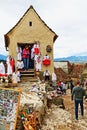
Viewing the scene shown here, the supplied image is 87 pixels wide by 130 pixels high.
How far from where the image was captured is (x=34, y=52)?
2703 cm

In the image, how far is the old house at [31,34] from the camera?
89.9 ft

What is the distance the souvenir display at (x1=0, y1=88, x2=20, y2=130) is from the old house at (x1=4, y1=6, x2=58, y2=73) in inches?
477

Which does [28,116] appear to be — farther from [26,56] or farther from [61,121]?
[26,56]

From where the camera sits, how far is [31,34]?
27.5 metres

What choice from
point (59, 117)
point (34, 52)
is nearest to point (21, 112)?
point (59, 117)

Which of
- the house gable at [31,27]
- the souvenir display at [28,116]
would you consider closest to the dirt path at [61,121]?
the souvenir display at [28,116]

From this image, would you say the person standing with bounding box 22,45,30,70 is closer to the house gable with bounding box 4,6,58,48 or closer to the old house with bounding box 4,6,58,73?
the old house with bounding box 4,6,58,73

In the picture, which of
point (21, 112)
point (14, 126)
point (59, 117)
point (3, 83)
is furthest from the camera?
point (3, 83)

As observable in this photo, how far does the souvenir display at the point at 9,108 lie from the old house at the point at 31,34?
12.1 metres

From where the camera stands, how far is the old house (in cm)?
2741

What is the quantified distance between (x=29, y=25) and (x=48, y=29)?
4.55ft

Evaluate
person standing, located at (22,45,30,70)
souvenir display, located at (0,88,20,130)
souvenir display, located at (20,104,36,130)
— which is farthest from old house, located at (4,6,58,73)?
souvenir display, located at (0,88,20,130)


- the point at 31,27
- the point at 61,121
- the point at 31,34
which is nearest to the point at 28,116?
the point at 61,121

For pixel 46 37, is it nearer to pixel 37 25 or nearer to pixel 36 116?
pixel 37 25
